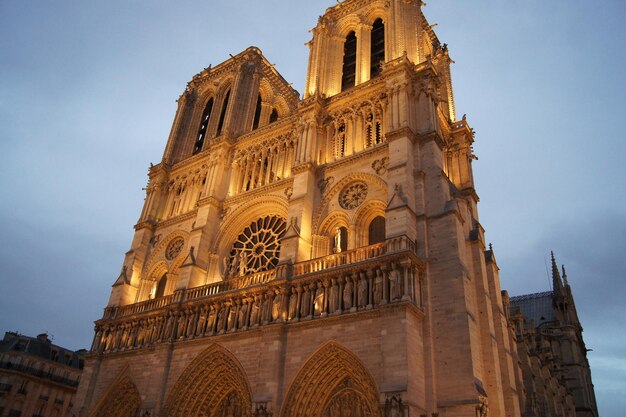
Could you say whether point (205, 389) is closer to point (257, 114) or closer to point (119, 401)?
point (119, 401)

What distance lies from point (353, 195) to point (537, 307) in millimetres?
32042

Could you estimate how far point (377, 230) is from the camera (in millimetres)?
19078

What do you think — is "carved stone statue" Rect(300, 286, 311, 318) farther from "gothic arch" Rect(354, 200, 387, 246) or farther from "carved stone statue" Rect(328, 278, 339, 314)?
"gothic arch" Rect(354, 200, 387, 246)

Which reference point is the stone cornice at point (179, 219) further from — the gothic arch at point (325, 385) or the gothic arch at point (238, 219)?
the gothic arch at point (325, 385)

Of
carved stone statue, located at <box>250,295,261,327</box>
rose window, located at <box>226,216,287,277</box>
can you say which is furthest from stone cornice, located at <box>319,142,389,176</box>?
carved stone statue, located at <box>250,295,261,327</box>

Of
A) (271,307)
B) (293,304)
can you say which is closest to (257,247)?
(271,307)

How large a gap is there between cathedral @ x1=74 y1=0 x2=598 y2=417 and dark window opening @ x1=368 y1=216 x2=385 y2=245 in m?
0.05

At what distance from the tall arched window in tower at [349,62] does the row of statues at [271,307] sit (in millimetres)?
11543

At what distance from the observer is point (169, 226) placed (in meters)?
26.5

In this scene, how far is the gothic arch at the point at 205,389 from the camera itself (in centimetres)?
1877

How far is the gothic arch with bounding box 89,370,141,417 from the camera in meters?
21.3

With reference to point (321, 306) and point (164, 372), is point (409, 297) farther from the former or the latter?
point (164, 372)

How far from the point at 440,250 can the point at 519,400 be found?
6.95 m

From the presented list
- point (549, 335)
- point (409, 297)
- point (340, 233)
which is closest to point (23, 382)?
point (340, 233)
